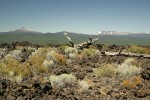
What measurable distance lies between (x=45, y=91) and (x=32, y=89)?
1.94 ft

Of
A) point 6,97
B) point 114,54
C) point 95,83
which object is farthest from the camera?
point 114,54

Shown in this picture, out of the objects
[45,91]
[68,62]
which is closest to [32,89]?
[45,91]

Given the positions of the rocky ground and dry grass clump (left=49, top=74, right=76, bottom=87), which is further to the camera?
dry grass clump (left=49, top=74, right=76, bottom=87)

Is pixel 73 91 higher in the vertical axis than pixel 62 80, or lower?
lower

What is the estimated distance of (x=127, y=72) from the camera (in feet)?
51.4

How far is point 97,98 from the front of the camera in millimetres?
11266

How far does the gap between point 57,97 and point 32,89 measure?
123 centimetres

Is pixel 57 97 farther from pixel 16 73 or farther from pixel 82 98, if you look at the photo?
pixel 16 73

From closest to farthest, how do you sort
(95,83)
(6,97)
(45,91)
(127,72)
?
(6,97) < (45,91) < (95,83) < (127,72)

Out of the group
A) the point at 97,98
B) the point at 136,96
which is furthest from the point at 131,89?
the point at 97,98

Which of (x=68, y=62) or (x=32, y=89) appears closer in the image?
(x=32, y=89)

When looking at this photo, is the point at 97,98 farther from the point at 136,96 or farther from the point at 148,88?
the point at 148,88

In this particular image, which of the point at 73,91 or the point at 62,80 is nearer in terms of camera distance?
the point at 73,91

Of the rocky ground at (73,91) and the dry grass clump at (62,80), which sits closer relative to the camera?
the rocky ground at (73,91)
